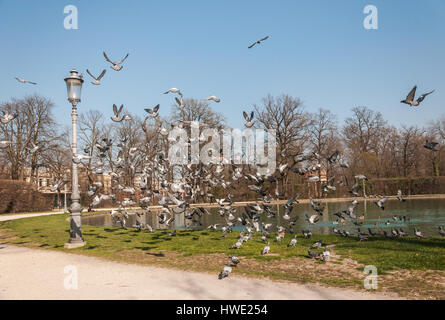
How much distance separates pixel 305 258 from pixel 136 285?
14.7 ft

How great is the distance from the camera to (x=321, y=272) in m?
7.21

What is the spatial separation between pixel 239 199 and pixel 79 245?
3519 cm

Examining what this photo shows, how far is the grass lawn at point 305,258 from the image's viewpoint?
637cm

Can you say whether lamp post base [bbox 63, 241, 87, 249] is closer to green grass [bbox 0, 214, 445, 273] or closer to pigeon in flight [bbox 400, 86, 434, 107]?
green grass [bbox 0, 214, 445, 273]

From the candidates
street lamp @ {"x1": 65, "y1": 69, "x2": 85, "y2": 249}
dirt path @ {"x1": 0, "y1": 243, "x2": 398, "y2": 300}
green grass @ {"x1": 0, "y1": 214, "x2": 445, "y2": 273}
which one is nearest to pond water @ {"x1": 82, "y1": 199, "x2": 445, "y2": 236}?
green grass @ {"x1": 0, "y1": 214, "x2": 445, "y2": 273}

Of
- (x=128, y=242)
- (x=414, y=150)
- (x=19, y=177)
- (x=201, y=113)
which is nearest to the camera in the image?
(x=128, y=242)

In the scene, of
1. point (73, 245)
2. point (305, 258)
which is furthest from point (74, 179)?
point (305, 258)

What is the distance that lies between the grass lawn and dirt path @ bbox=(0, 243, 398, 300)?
617mm

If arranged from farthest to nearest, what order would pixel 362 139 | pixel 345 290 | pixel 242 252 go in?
pixel 362 139, pixel 242 252, pixel 345 290

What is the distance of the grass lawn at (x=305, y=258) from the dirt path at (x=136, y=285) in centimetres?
62

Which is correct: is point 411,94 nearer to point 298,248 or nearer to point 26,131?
point 298,248

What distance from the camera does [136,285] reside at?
6.18m
